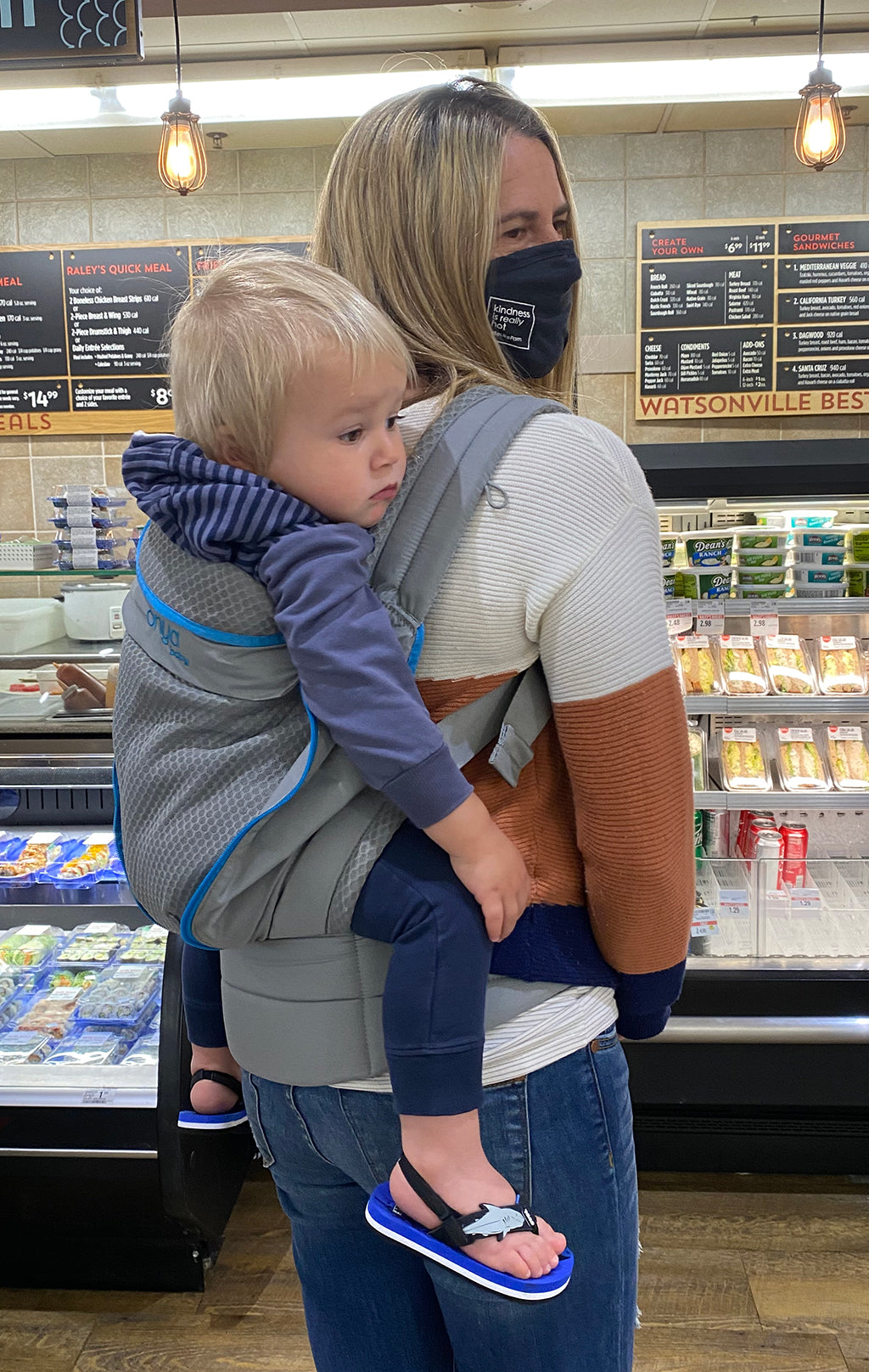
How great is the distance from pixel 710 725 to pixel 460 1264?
2.07 meters

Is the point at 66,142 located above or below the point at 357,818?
above

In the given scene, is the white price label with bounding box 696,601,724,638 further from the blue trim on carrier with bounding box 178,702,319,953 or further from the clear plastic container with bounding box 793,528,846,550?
the blue trim on carrier with bounding box 178,702,319,953

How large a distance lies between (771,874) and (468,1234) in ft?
6.14

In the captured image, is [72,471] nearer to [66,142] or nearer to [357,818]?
[66,142]

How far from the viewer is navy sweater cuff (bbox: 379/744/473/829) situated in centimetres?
86

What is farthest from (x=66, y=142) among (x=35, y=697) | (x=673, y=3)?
(x=35, y=697)

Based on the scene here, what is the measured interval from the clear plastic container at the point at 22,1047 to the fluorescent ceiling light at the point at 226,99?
3.71 m

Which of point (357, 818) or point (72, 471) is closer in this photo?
point (357, 818)

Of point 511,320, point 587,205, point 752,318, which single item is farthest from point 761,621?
point 587,205

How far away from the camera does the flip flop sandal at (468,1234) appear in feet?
2.77

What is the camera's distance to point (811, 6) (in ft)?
13.6

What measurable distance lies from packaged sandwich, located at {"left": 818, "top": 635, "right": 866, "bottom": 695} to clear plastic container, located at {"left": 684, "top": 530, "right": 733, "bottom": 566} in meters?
0.33

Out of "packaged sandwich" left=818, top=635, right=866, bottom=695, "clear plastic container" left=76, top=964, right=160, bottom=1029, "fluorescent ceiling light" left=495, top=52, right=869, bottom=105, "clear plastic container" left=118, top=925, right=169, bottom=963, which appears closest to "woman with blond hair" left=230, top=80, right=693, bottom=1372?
"clear plastic container" left=76, top=964, right=160, bottom=1029

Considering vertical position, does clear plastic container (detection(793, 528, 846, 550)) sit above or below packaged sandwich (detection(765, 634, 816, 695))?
above
